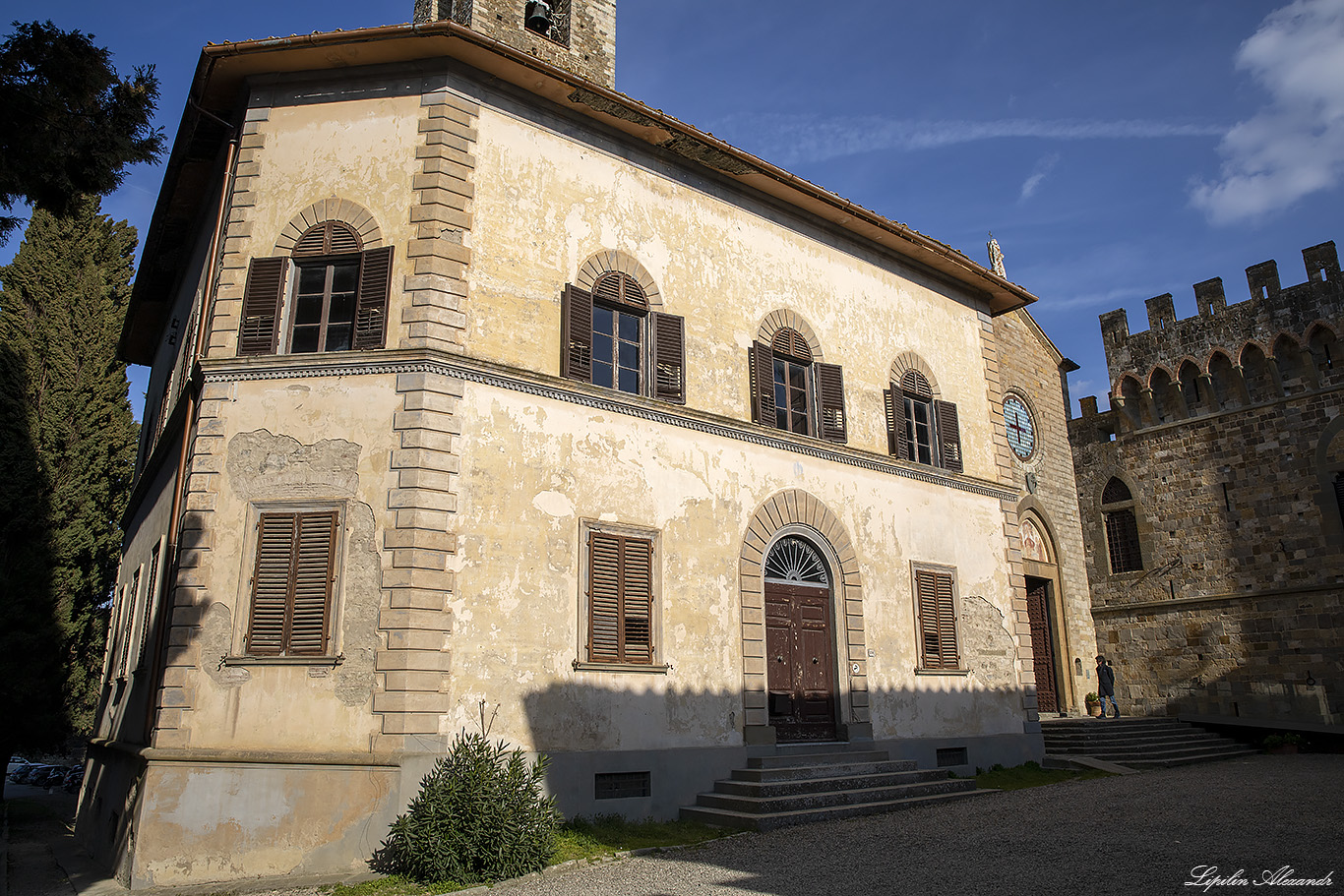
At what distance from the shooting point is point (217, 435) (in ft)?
33.4

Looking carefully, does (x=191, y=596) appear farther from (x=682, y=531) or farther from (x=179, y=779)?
(x=682, y=531)

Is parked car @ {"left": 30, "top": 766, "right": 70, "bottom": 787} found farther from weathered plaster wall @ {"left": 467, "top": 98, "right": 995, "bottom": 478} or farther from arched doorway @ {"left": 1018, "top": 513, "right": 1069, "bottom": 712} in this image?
arched doorway @ {"left": 1018, "top": 513, "right": 1069, "bottom": 712}

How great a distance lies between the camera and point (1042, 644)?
73.0ft

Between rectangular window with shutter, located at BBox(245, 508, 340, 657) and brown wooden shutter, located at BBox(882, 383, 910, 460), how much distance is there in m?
9.34

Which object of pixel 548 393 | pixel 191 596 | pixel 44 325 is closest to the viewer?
pixel 191 596

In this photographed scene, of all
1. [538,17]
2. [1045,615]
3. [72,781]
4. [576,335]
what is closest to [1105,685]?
[1045,615]

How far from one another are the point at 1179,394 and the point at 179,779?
2433 centimetres

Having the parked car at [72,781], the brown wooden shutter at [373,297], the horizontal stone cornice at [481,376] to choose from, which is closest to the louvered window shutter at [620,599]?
the horizontal stone cornice at [481,376]

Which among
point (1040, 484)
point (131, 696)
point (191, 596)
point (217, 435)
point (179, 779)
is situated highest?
point (1040, 484)

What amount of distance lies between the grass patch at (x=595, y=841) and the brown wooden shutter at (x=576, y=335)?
5438 mm

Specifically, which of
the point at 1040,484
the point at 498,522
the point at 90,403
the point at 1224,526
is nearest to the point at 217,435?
Answer: the point at 498,522

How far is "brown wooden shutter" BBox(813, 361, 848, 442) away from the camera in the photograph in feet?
47.2

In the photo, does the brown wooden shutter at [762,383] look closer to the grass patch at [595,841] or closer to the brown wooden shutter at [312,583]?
the grass patch at [595,841]

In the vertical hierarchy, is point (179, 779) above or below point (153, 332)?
below
